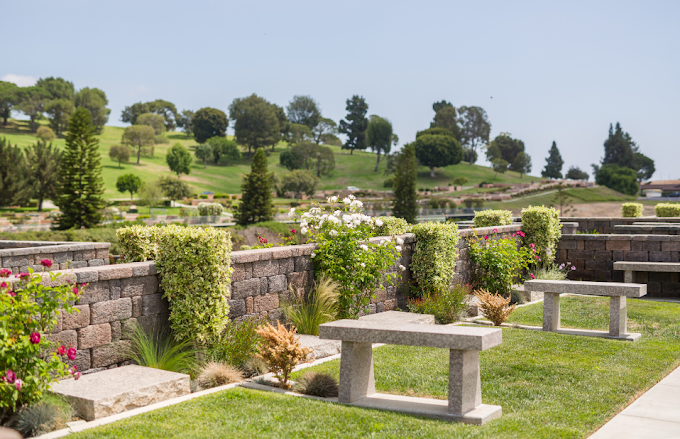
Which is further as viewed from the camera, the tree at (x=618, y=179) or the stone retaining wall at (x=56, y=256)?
the tree at (x=618, y=179)


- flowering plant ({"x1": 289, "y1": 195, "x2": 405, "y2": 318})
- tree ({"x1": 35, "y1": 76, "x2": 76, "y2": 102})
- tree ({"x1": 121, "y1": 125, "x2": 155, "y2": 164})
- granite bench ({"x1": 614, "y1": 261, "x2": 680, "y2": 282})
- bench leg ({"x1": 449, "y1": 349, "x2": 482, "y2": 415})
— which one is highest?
tree ({"x1": 35, "y1": 76, "x2": 76, "y2": 102})

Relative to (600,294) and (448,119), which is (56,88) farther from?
(600,294)

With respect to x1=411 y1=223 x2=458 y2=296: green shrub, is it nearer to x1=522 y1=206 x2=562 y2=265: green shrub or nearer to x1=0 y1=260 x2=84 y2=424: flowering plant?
x1=522 y1=206 x2=562 y2=265: green shrub

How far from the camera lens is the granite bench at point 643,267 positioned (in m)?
10.8

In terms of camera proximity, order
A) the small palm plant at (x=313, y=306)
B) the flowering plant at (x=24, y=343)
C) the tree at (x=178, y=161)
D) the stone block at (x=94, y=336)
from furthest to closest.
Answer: the tree at (x=178, y=161) → the small palm plant at (x=313, y=306) → the stone block at (x=94, y=336) → the flowering plant at (x=24, y=343)

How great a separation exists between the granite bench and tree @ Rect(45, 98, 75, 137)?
92310 mm

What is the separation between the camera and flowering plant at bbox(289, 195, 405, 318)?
24.3 feet

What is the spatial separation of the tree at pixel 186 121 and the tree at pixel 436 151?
4520cm

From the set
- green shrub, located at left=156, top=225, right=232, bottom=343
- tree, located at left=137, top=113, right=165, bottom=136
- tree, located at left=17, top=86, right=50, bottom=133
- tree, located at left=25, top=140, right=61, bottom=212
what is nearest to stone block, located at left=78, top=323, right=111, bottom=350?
green shrub, located at left=156, top=225, right=232, bottom=343

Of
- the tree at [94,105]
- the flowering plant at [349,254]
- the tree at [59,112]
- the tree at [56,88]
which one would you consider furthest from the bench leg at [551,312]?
the tree at [56,88]

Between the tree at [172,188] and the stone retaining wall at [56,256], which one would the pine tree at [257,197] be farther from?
the stone retaining wall at [56,256]

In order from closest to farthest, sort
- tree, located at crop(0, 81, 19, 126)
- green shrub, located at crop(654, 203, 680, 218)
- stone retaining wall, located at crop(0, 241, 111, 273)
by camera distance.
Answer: stone retaining wall, located at crop(0, 241, 111, 273)
green shrub, located at crop(654, 203, 680, 218)
tree, located at crop(0, 81, 19, 126)

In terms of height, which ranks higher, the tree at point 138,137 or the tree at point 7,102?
the tree at point 7,102

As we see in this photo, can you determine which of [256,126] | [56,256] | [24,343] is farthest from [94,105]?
[24,343]
